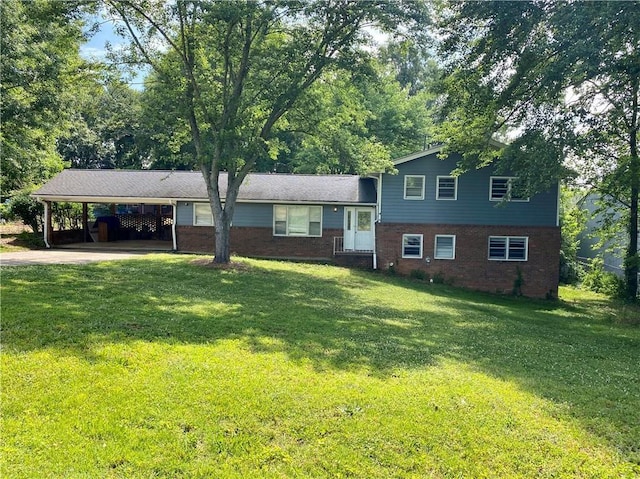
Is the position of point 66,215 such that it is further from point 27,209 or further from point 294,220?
point 294,220

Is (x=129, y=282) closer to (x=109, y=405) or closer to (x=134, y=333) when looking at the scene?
(x=134, y=333)

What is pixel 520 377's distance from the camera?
578 cm

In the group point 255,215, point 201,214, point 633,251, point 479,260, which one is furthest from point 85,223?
point 633,251

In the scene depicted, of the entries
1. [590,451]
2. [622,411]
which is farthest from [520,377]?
[590,451]

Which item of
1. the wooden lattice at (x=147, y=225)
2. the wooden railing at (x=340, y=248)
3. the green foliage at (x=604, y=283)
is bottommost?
the green foliage at (x=604, y=283)

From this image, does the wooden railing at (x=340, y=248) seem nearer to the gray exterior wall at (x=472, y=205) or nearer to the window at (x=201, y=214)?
the gray exterior wall at (x=472, y=205)

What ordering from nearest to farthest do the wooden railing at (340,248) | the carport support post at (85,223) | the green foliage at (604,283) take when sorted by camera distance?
the green foliage at (604,283) → the wooden railing at (340,248) → the carport support post at (85,223)

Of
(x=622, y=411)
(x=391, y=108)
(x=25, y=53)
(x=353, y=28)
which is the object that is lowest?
(x=622, y=411)

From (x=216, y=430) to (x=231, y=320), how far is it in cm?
415

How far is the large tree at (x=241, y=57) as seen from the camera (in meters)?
13.7

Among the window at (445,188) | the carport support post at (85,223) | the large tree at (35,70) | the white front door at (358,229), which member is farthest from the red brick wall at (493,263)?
the carport support post at (85,223)

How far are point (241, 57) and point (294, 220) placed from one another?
7.87 metres

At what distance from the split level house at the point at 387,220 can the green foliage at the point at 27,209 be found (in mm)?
1939

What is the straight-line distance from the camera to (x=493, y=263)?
62.0 feet
